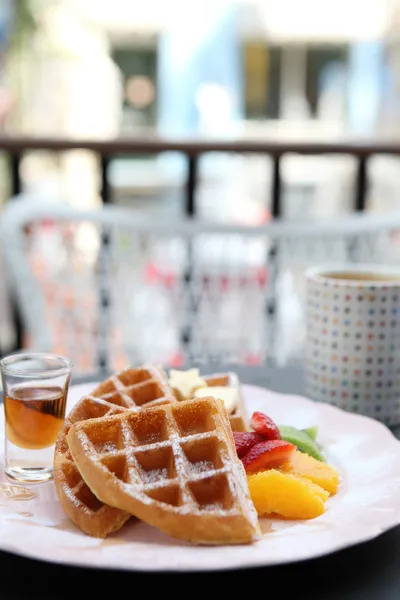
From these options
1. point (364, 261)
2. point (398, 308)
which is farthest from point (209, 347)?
point (398, 308)

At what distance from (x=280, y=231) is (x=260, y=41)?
1066cm

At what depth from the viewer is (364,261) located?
1.79m

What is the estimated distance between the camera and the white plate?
518 mm

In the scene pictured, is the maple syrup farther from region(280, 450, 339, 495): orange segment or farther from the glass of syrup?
region(280, 450, 339, 495): orange segment

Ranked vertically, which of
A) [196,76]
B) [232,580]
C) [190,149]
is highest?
[196,76]

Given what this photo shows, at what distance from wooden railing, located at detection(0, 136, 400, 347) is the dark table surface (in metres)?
1.58

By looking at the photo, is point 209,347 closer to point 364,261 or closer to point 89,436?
point 364,261

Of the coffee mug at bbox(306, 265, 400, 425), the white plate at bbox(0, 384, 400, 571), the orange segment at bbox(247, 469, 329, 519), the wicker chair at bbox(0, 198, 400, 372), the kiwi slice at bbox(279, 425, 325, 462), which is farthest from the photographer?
the wicker chair at bbox(0, 198, 400, 372)

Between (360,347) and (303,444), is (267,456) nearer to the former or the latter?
(303,444)

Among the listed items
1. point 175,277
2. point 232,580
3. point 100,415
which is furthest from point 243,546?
point 175,277

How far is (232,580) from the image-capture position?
0.55 m

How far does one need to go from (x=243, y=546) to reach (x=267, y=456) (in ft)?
0.41

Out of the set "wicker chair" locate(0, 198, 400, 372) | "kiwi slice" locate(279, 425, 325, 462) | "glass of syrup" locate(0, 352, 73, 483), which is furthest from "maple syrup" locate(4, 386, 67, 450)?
"wicker chair" locate(0, 198, 400, 372)

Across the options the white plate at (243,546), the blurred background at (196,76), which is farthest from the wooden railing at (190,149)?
the blurred background at (196,76)
